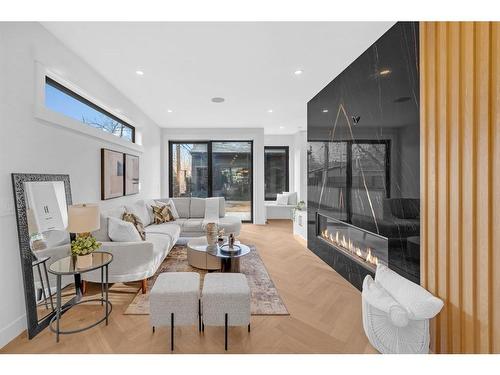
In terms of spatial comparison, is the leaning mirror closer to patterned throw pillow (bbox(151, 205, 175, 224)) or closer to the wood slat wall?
patterned throw pillow (bbox(151, 205, 175, 224))

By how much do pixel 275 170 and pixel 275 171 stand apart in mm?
35

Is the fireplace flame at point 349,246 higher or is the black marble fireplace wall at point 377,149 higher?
the black marble fireplace wall at point 377,149

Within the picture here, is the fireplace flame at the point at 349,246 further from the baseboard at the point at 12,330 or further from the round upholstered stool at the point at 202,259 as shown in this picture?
the baseboard at the point at 12,330

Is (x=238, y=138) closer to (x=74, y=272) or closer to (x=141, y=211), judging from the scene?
(x=141, y=211)

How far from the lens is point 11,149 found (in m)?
1.97

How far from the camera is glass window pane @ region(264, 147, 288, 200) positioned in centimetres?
811

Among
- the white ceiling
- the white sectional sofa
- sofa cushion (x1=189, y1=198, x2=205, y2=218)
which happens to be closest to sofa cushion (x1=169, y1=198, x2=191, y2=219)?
sofa cushion (x1=189, y1=198, x2=205, y2=218)

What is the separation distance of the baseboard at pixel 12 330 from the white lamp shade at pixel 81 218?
80cm

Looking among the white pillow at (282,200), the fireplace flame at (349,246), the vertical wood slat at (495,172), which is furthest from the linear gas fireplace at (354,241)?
the white pillow at (282,200)

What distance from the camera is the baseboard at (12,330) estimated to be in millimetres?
1841

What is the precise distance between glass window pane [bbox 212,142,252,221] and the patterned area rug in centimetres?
285

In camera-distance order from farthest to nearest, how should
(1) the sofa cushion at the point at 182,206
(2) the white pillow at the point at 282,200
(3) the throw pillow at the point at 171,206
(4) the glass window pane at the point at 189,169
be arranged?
(2) the white pillow at the point at 282,200 → (4) the glass window pane at the point at 189,169 → (1) the sofa cushion at the point at 182,206 → (3) the throw pillow at the point at 171,206
